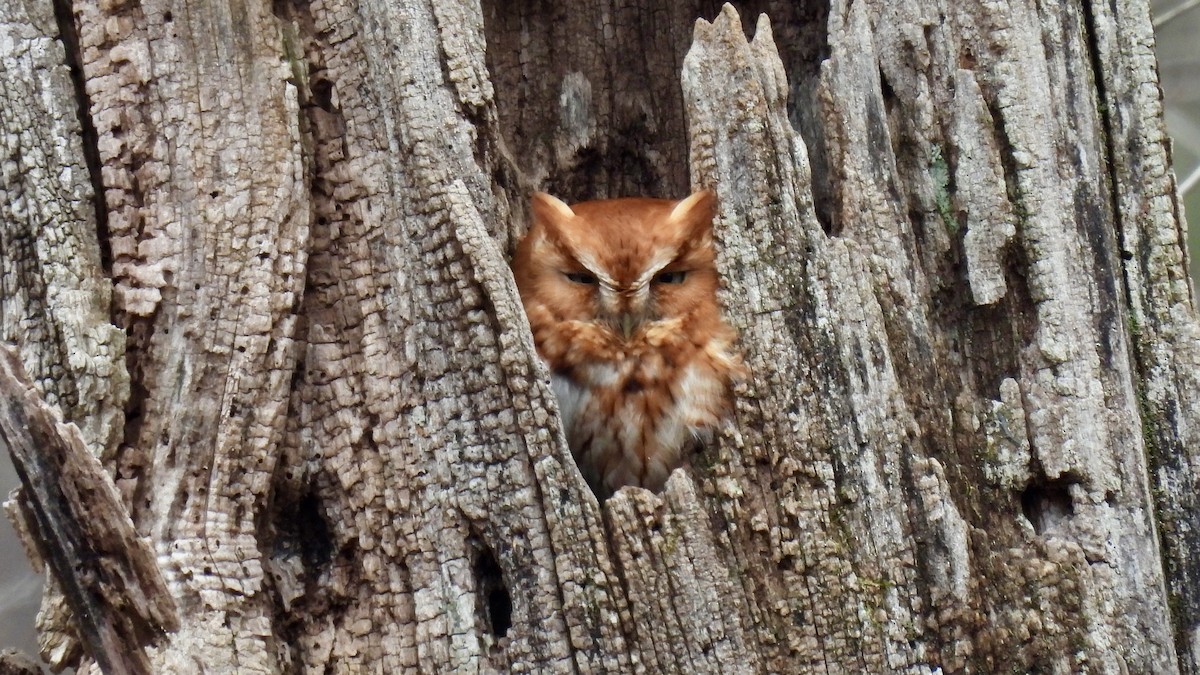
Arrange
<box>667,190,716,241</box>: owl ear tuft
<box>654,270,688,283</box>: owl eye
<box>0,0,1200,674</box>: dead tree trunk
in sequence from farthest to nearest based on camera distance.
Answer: <box>654,270,688,283</box>: owl eye, <box>667,190,716,241</box>: owl ear tuft, <box>0,0,1200,674</box>: dead tree trunk

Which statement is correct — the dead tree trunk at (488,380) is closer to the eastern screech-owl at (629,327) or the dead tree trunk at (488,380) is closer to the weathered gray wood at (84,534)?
the weathered gray wood at (84,534)

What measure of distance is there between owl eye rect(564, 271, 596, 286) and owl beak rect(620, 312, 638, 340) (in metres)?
0.11

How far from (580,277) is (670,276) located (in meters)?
0.21

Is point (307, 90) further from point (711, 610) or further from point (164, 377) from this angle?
point (711, 610)

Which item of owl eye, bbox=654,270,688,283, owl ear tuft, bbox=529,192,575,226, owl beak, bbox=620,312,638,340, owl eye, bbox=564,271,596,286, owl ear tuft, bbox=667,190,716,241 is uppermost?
owl ear tuft, bbox=529,192,575,226

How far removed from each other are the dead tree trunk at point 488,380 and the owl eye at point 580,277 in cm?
26

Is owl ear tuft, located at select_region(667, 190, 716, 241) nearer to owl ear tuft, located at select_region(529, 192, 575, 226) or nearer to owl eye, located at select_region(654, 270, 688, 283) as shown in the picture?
owl eye, located at select_region(654, 270, 688, 283)

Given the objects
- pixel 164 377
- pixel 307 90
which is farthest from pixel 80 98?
pixel 164 377

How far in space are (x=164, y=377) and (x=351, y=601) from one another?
562mm

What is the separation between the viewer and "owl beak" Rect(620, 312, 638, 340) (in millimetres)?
2527

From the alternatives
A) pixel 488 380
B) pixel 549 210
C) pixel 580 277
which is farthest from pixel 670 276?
pixel 488 380

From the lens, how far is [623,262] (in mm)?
2490

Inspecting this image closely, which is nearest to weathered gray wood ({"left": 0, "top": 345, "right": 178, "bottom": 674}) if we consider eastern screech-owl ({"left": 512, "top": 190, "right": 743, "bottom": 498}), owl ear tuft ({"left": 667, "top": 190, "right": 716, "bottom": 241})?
eastern screech-owl ({"left": 512, "top": 190, "right": 743, "bottom": 498})

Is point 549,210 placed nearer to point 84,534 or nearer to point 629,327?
point 629,327
